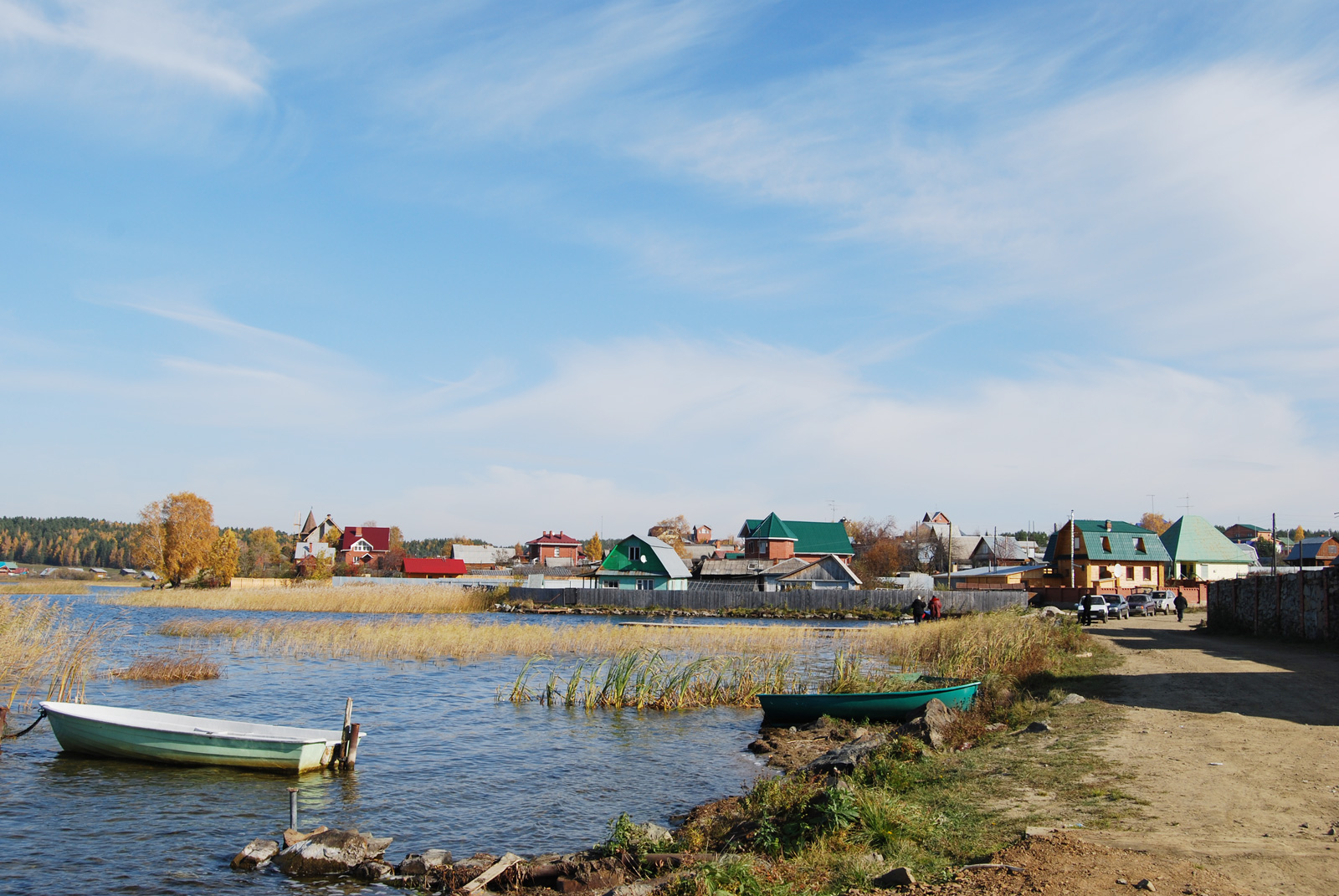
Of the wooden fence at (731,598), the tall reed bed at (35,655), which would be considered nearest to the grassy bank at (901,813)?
the tall reed bed at (35,655)

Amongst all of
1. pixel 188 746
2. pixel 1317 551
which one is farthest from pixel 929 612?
pixel 1317 551

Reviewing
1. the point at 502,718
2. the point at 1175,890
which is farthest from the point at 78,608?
the point at 1175,890

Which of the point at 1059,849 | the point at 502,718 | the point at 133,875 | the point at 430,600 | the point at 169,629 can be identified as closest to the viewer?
the point at 1059,849

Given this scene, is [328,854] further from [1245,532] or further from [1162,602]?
[1245,532]

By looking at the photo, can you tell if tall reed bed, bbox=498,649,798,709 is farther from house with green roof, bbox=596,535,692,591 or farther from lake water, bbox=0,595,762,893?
house with green roof, bbox=596,535,692,591

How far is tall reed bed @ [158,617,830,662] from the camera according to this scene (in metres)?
37.7

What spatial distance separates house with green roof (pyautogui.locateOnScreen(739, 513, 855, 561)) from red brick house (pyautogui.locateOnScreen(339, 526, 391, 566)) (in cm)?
6917

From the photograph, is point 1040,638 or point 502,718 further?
point 1040,638

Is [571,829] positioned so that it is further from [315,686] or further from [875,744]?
[315,686]

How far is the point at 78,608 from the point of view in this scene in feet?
210

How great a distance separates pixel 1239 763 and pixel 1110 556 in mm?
76956

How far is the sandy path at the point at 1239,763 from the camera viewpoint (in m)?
9.16

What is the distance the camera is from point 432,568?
12344 centimetres

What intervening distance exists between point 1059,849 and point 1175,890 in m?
1.37
